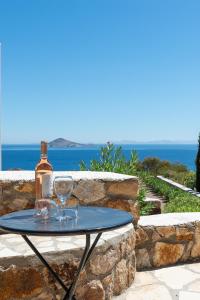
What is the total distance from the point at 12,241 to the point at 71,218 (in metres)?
0.88

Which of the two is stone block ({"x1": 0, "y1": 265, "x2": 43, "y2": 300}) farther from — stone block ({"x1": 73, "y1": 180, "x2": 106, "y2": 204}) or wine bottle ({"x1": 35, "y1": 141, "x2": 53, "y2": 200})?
stone block ({"x1": 73, "y1": 180, "x2": 106, "y2": 204})

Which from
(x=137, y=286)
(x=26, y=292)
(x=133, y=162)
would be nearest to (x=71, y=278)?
(x=26, y=292)

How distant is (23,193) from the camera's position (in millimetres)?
3369

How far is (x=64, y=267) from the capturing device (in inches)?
106

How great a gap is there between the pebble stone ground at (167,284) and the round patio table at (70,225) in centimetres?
98

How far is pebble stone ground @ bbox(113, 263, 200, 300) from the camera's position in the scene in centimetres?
310

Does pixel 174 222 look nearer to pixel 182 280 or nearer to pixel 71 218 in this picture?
pixel 182 280

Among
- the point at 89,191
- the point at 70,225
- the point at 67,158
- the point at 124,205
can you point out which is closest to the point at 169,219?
the point at 124,205

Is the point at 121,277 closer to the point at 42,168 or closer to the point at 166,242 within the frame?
the point at 166,242

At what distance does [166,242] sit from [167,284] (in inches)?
19.9

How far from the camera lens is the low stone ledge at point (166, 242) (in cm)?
371

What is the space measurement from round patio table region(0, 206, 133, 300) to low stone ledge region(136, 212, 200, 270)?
128 cm

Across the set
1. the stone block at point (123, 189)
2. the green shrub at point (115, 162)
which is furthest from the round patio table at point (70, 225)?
the green shrub at point (115, 162)

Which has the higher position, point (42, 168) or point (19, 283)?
point (42, 168)
